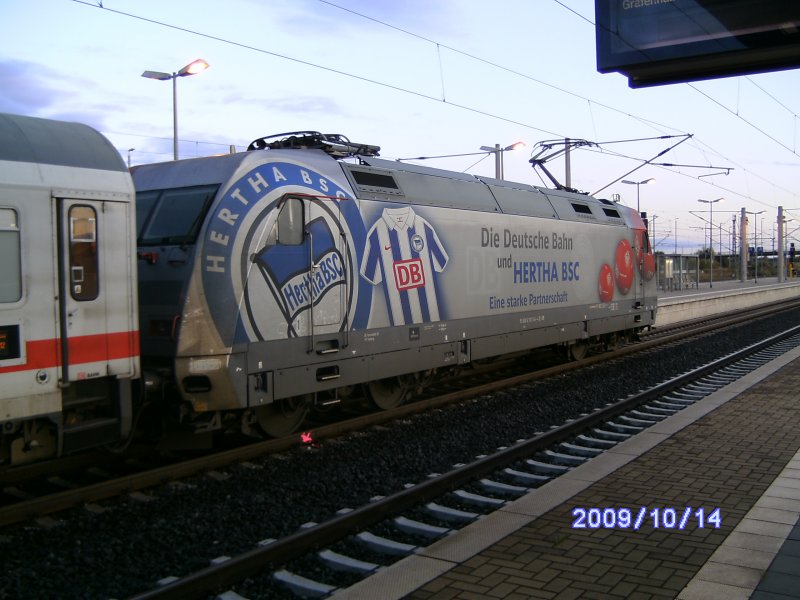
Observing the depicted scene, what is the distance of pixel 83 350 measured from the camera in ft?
21.2

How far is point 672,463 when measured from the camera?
302 inches

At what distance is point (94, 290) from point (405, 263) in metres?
4.73

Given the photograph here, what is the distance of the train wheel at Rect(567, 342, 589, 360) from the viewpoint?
16172mm


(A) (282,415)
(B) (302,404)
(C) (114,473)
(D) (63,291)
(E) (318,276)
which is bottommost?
(C) (114,473)

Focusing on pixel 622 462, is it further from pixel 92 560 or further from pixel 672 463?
pixel 92 560

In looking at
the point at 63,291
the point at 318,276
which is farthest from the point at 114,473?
the point at 318,276

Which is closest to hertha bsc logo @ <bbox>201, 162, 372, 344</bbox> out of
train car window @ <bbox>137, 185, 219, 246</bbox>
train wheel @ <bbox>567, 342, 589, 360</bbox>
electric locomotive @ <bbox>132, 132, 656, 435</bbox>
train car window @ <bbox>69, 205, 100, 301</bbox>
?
electric locomotive @ <bbox>132, 132, 656, 435</bbox>

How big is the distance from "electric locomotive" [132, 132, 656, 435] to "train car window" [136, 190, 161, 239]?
23mm

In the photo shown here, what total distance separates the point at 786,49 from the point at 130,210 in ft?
19.0

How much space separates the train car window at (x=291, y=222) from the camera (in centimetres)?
841

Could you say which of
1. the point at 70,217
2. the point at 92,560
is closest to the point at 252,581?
the point at 92,560
